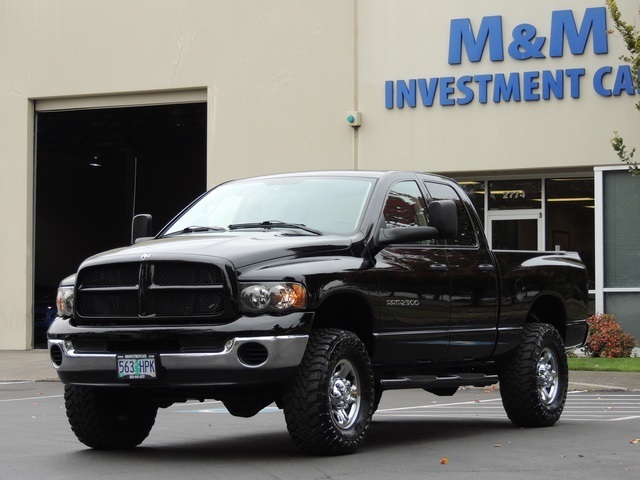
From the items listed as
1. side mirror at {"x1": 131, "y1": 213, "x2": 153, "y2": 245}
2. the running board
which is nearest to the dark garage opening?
side mirror at {"x1": 131, "y1": 213, "x2": 153, "y2": 245}

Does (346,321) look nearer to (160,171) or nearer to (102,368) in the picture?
(102,368)

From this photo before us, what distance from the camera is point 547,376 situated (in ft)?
38.7

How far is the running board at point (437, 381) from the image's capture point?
9.92 metres

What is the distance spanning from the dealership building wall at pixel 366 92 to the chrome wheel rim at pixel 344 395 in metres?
14.5

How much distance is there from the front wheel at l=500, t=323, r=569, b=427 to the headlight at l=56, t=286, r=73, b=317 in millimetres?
4022

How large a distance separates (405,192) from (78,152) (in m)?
30.0

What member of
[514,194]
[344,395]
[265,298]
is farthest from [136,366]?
[514,194]

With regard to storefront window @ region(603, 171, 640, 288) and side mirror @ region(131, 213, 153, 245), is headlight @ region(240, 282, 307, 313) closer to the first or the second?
side mirror @ region(131, 213, 153, 245)

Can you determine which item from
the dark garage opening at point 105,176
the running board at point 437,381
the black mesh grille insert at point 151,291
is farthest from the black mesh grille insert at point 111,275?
the dark garage opening at point 105,176

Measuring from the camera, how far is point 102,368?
8938mm

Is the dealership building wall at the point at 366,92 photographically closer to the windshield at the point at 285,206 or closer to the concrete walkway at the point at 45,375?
the concrete walkway at the point at 45,375

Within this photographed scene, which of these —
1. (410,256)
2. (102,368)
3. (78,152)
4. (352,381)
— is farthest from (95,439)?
(78,152)

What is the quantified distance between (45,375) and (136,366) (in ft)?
45.6

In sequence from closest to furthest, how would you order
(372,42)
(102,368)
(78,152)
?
1. (102,368)
2. (372,42)
3. (78,152)
